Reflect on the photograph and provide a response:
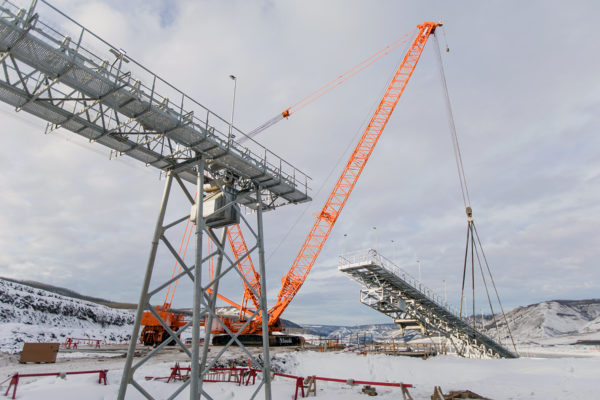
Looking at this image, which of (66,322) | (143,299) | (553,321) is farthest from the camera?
(553,321)

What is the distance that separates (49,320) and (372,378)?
178ft

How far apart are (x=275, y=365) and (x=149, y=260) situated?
2109 centimetres

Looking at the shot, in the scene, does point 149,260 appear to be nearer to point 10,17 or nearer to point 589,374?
point 10,17

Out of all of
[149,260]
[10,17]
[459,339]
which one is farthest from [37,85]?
[459,339]

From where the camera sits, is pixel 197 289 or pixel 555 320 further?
pixel 555 320

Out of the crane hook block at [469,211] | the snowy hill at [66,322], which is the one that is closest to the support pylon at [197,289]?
the crane hook block at [469,211]

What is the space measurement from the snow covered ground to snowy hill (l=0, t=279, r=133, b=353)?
67.6 ft

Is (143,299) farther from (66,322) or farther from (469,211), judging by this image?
(66,322)

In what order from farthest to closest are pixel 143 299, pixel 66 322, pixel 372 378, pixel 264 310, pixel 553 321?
pixel 553 321 → pixel 66 322 → pixel 372 378 → pixel 264 310 → pixel 143 299

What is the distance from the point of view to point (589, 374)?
23.0m

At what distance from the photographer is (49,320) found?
55.9m

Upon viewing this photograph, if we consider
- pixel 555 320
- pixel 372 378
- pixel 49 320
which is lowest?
pixel 372 378

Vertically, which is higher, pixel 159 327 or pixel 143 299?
pixel 143 299

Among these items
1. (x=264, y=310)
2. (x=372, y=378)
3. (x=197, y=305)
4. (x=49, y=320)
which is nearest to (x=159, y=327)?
(x=372, y=378)
